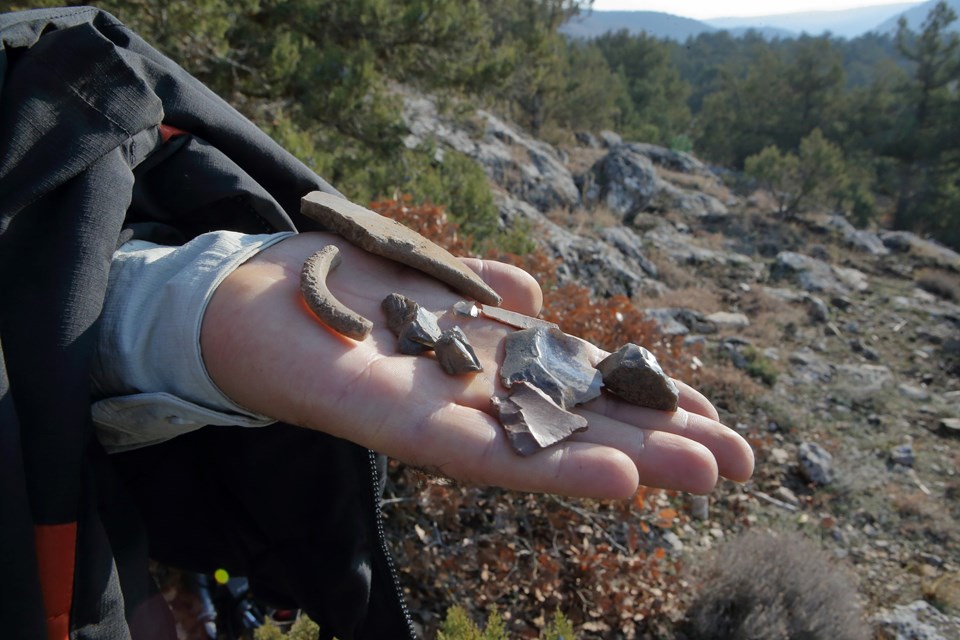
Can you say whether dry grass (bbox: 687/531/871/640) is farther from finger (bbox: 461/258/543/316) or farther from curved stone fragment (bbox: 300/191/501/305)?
curved stone fragment (bbox: 300/191/501/305)

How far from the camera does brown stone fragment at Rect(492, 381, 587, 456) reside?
1.42 meters

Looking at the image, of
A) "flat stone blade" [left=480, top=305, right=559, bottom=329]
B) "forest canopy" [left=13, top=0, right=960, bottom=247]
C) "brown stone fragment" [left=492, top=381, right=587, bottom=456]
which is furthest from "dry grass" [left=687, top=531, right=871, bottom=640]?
"forest canopy" [left=13, top=0, right=960, bottom=247]

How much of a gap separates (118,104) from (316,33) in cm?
485

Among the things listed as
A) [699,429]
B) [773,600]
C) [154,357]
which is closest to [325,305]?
[154,357]

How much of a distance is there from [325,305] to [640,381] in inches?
33.9

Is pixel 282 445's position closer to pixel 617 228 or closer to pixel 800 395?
pixel 800 395

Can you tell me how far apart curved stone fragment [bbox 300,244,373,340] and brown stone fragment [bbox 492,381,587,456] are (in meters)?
0.38

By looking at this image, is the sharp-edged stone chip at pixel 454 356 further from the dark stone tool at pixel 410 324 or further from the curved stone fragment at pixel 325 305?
the curved stone fragment at pixel 325 305

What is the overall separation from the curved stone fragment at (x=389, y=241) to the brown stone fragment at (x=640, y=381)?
0.44 metres

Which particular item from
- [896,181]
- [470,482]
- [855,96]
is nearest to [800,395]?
[470,482]

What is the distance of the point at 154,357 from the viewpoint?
4.52ft

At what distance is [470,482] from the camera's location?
54.6 inches

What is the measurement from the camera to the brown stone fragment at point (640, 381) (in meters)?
1.75

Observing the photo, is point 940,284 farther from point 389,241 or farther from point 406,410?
point 406,410
